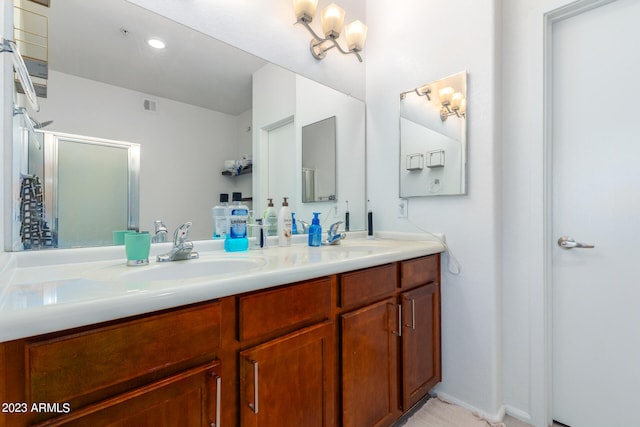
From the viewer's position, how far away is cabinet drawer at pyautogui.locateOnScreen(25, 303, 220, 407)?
0.54 meters

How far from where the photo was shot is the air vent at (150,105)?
1.28 metres

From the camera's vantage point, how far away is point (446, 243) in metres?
1.75

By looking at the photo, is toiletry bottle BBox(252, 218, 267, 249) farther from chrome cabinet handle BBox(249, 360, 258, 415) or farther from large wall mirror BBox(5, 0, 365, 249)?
chrome cabinet handle BBox(249, 360, 258, 415)

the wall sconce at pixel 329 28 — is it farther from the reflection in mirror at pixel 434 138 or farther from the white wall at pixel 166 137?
the white wall at pixel 166 137

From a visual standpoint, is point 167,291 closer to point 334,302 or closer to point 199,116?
point 334,302

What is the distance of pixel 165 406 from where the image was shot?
68 cm

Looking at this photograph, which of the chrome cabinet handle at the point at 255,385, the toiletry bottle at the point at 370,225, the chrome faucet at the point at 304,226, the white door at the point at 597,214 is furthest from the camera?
the toiletry bottle at the point at 370,225

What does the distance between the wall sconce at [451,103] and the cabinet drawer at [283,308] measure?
1284 millimetres

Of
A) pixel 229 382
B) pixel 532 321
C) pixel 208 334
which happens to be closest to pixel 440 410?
pixel 532 321

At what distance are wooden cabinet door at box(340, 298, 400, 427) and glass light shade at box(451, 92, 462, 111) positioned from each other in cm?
117

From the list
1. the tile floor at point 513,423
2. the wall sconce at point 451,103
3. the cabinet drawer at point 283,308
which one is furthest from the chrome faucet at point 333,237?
the tile floor at point 513,423

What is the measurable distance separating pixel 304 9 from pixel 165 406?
6.12 ft

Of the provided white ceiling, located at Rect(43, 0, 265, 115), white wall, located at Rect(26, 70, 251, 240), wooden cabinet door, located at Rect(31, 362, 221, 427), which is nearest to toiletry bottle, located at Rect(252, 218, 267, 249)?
white wall, located at Rect(26, 70, 251, 240)

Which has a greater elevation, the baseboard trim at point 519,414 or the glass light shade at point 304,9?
the glass light shade at point 304,9
